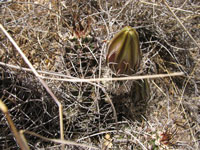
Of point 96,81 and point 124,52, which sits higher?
point 124,52

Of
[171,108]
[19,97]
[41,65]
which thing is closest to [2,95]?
[19,97]

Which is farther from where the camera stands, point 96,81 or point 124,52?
point 96,81

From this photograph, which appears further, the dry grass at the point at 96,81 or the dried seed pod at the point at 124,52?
the dry grass at the point at 96,81

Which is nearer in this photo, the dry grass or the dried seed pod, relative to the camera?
the dried seed pod

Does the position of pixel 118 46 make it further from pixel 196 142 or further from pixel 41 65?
pixel 196 142
